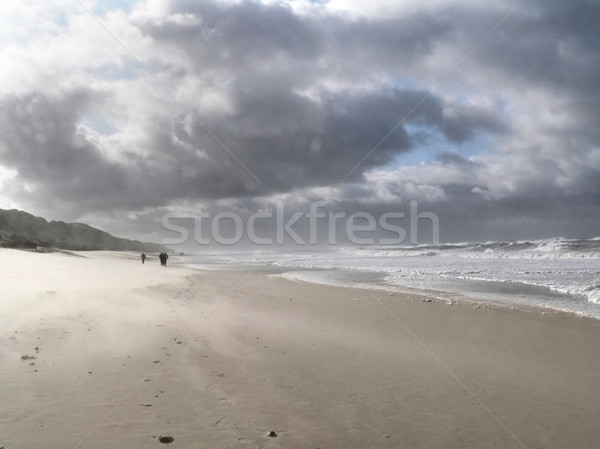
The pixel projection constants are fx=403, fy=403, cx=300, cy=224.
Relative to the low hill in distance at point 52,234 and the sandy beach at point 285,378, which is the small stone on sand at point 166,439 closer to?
the sandy beach at point 285,378

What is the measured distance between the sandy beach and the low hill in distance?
79261 millimetres

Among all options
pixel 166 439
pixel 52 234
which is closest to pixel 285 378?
pixel 166 439

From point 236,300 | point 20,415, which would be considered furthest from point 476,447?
point 236,300

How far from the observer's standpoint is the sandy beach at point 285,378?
14.8ft

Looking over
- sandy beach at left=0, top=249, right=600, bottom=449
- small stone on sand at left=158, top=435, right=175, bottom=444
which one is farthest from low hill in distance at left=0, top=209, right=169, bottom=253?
small stone on sand at left=158, top=435, right=175, bottom=444

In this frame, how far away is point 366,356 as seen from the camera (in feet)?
24.8

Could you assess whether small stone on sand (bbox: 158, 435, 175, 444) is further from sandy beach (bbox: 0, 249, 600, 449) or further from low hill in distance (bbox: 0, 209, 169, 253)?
low hill in distance (bbox: 0, 209, 169, 253)

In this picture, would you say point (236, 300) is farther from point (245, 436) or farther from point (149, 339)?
point (245, 436)

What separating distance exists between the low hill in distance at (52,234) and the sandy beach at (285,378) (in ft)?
260

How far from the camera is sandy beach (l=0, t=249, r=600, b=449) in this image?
4.50 m

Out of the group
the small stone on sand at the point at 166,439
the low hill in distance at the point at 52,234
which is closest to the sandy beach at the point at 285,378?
the small stone on sand at the point at 166,439

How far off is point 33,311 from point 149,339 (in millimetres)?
3185

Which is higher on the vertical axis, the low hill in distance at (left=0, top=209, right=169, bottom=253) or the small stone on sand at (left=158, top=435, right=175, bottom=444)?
the low hill in distance at (left=0, top=209, right=169, bottom=253)

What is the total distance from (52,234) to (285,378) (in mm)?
145581
